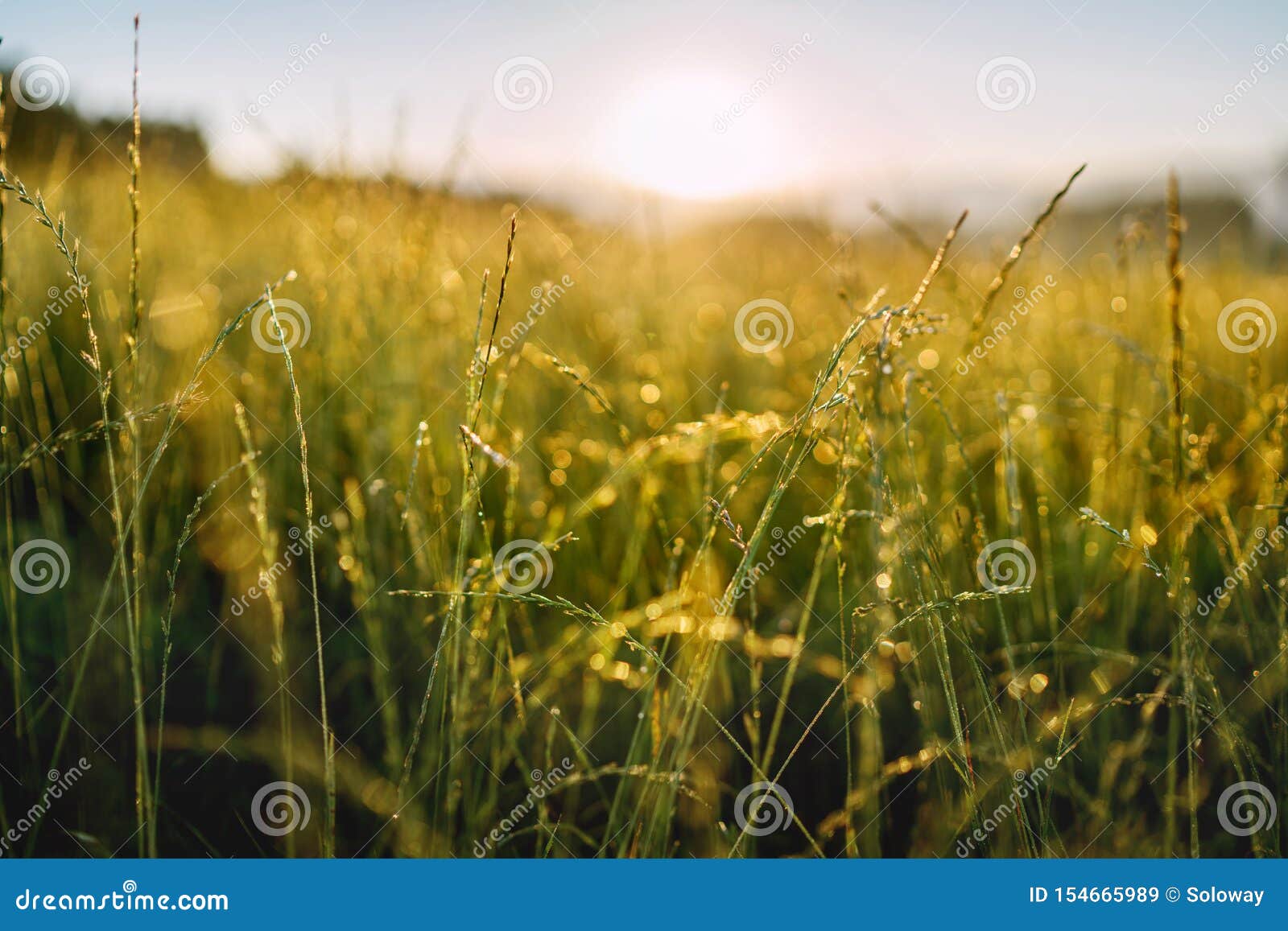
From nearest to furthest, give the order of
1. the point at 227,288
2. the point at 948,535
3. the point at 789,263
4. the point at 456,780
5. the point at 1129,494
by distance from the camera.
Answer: the point at 456,780, the point at 948,535, the point at 1129,494, the point at 227,288, the point at 789,263

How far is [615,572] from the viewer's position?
5.26 feet

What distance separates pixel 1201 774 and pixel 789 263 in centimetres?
278

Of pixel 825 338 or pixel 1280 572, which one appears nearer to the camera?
pixel 1280 572

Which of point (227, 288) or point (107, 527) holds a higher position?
point (227, 288)

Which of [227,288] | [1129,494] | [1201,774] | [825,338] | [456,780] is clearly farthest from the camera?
[227,288]

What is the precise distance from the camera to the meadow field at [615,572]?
1.03 metres

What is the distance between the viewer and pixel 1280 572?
136cm

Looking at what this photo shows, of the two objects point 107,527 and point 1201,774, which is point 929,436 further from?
point 107,527

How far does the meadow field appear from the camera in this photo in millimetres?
1029

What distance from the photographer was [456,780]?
1.10 metres
